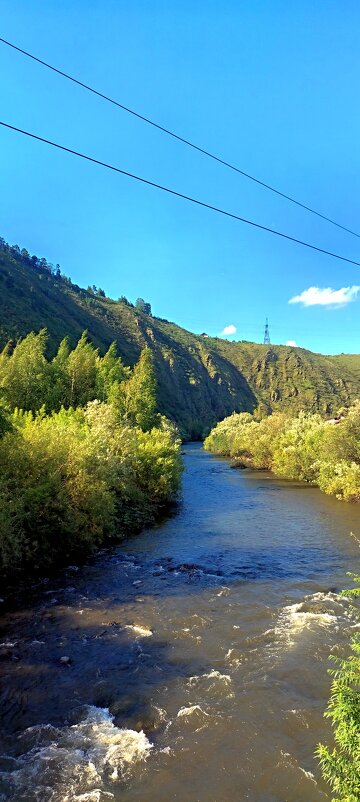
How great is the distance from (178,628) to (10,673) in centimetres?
546

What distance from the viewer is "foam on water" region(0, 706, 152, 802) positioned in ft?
28.6

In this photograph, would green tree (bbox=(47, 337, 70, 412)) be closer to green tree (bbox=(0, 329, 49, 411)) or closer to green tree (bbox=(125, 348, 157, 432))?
green tree (bbox=(0, 329, 49, 411))

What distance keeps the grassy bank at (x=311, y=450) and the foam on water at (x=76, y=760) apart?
109 ft

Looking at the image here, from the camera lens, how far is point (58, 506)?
2205 centimetres

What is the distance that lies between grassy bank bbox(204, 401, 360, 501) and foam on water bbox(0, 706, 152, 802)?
109 ft

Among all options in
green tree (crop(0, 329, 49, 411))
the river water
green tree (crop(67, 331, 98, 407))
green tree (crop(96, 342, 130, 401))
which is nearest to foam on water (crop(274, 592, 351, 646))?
the river water

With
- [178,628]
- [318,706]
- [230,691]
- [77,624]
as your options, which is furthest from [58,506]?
[318,706]

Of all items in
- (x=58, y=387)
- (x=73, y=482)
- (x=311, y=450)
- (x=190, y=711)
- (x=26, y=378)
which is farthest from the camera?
(x=58, y=387)

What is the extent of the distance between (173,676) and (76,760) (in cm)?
370

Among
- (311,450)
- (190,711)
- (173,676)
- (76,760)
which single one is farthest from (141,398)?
(76,760)

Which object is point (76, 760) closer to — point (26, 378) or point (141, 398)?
point (26, 378)

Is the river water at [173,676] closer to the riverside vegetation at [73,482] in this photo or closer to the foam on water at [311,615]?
the foam on water at [311,615]

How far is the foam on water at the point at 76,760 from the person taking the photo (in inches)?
343

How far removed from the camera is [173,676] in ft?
41.6
